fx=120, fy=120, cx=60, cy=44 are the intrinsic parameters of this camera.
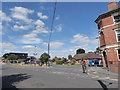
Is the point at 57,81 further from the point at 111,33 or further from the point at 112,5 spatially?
the point at 112,5

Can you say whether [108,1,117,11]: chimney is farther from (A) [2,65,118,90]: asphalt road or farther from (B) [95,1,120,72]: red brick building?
(A) [2,65,118,90]: asphalt road

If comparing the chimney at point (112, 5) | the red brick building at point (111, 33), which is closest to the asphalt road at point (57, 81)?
the red brick building at point (111, 33)

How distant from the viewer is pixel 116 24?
1875 cm

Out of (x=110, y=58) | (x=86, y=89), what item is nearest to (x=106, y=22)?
(x=110, y=58)

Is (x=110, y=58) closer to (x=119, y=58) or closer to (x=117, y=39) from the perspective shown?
(x=119, y=58)

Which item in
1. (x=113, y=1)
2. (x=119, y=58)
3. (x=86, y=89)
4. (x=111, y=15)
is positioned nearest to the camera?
(x=86, y=89)

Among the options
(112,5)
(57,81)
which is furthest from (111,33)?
(57,81)

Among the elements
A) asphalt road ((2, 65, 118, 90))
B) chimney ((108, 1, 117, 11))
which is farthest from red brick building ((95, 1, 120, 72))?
asphalt road ((2, 65, 118, 90))

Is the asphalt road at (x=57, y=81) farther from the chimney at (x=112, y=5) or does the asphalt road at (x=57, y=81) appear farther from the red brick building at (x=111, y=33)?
the chimney at (x=112, y=5)

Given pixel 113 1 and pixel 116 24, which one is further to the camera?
pixel 113 1

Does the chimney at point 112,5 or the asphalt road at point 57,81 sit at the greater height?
the chimney at point 112,5

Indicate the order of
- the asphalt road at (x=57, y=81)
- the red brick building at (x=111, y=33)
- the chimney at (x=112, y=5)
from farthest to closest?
the chimney at (x=112, y=5) < the red brick building at (x=111, y=33) < the asphalt road at (x=57, y=81)

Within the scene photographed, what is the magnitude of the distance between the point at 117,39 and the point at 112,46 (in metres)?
1.29

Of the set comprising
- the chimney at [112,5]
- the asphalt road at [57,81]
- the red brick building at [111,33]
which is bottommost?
the asphalt road at [57,81]
